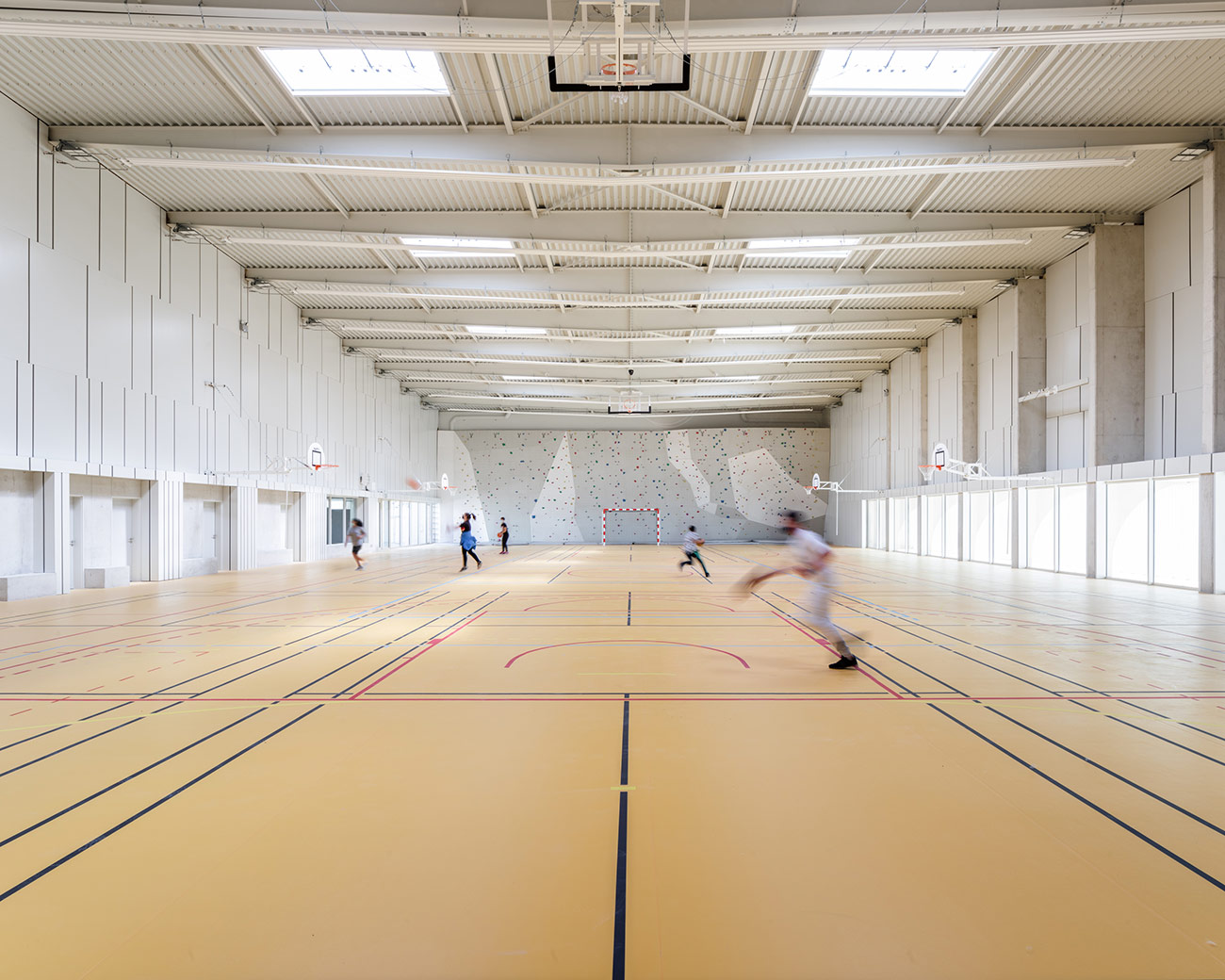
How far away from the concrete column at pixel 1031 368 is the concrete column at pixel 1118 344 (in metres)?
3.85

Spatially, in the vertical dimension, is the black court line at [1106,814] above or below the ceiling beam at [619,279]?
below

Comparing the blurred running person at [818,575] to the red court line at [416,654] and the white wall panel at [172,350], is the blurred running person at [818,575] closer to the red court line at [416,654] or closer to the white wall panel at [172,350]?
the red court line at [416,654]

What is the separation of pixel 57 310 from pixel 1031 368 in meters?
26.4

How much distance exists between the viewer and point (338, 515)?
31797mm

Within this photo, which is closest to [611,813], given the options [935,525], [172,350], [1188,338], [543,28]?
[543,28]

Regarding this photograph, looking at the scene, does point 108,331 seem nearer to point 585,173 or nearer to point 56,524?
point 56,524

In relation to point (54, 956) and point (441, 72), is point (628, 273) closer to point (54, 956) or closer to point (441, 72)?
point (441, 72)

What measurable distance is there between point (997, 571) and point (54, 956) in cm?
2424

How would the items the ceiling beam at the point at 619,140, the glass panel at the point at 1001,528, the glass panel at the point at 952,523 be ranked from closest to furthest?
the ceiling beam at the point at 619,140 → the glass panel at the point at 1001,528 → the glass panel at the point at 952,523

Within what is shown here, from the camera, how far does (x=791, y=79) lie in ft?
43.9

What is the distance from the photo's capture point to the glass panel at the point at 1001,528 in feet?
81.0

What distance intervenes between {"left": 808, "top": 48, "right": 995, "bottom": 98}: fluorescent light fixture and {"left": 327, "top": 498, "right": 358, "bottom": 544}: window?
80.9 feet

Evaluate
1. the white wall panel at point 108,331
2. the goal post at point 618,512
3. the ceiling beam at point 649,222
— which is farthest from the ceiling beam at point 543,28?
the goal post at point 618,512

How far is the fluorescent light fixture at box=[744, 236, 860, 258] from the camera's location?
758 inches
